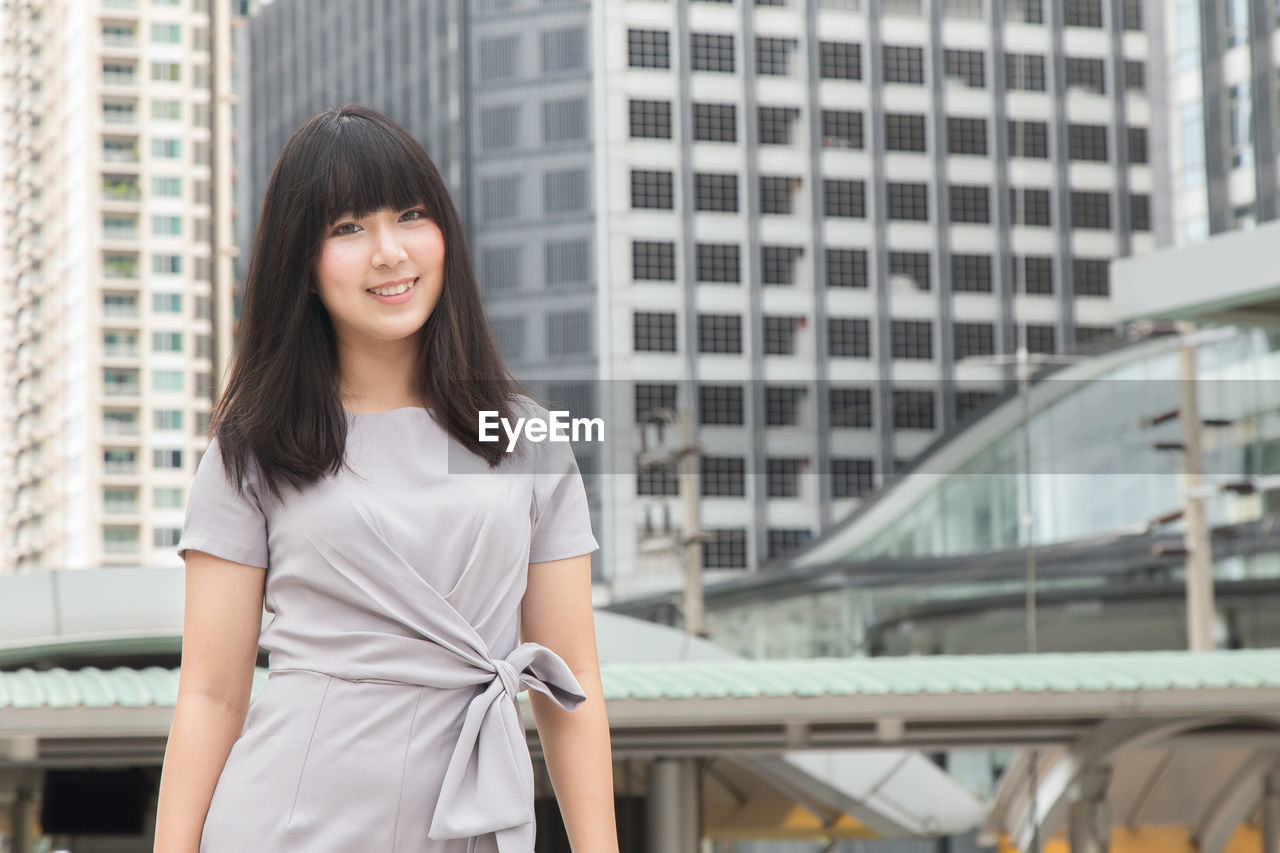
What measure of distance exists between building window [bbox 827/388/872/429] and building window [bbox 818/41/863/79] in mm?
5859

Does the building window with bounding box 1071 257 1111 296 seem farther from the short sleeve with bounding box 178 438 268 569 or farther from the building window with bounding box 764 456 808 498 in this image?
the short sleeve with bounding box 178 438 268 569

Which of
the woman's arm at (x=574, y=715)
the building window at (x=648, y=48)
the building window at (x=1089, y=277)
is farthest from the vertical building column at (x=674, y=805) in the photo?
the building window at (x=1089, y=277)

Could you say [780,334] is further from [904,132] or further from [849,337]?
[904,132]

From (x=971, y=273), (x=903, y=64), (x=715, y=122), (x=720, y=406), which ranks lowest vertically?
(x=720, y=406)

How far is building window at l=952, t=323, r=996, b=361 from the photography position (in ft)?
122

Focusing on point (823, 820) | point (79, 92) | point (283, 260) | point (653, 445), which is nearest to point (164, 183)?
point (79, 92)

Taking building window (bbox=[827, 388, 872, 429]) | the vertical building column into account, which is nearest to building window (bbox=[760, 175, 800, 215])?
building window (bbox=[827, 388, 872, 429])

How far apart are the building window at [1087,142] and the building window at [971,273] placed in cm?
260

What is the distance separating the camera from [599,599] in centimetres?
2247

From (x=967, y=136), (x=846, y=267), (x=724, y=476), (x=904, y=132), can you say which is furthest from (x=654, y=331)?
(x=967, y=136)

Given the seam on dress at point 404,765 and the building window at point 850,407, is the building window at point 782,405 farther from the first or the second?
the seam on dress at point 404,765

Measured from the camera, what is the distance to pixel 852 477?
1233 inches

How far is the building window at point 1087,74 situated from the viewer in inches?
1340

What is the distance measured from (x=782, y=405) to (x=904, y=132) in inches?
250
